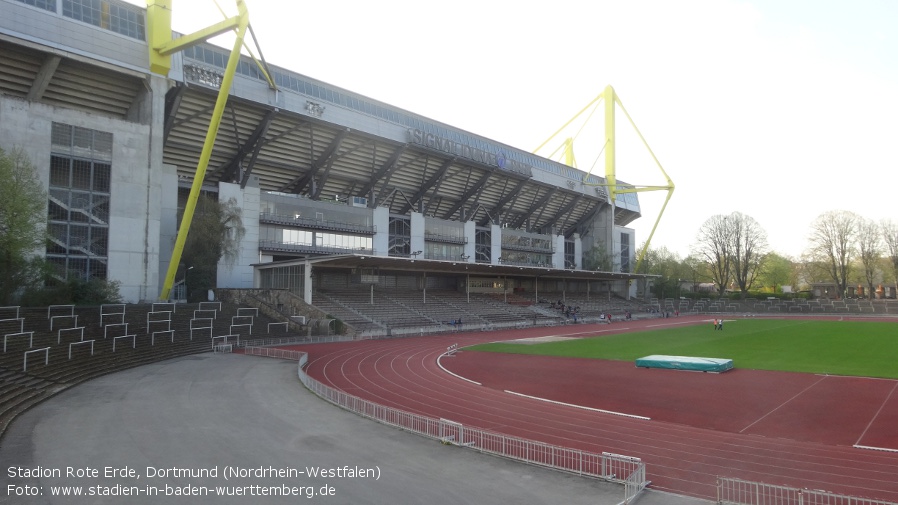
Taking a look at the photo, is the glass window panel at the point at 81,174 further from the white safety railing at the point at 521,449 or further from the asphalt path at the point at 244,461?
the white safety railing at the point at 521,449

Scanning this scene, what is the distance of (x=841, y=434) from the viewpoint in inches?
610

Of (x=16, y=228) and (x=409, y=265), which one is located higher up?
(x=16, y=228)

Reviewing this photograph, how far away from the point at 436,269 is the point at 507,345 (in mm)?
21145

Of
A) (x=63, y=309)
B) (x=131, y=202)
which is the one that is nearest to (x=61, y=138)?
(x=131, y=202)


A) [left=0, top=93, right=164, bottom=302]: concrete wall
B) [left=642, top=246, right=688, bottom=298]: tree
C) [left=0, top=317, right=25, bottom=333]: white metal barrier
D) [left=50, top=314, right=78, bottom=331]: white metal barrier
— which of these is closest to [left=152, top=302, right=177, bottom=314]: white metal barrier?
[left=0, top=93, right=164, bottom=302]: concrete wall

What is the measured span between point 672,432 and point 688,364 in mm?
12811

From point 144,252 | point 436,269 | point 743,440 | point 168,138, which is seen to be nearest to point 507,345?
point 436,269

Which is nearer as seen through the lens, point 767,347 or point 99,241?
point 767,347

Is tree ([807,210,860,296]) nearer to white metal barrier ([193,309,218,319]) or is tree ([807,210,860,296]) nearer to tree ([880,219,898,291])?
tree ([880,219,898,291])

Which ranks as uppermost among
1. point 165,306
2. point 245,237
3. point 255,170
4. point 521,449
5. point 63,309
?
point 255,170

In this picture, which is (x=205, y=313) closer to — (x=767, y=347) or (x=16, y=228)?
(x=16, y=228)

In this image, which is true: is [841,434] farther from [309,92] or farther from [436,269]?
[309,92]

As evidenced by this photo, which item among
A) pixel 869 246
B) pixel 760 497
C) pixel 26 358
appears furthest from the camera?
pixel 869 246

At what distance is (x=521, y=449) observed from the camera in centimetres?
1291
